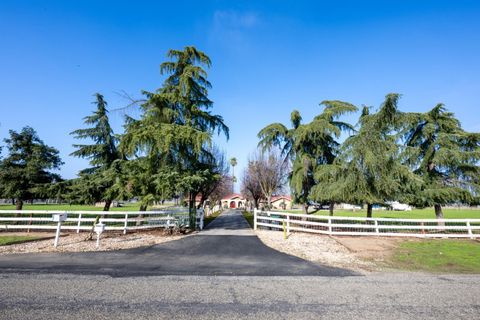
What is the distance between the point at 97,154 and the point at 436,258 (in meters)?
19.1

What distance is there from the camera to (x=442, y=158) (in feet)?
50.9

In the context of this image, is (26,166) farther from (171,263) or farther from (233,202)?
(233,202)

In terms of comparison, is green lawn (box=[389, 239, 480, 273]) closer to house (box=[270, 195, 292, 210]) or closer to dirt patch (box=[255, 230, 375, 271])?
dirt patch (box=[255, 230, 375, 271])

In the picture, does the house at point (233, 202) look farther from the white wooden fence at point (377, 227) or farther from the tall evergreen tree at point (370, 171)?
the tall evergreen tree at point (370, 171)

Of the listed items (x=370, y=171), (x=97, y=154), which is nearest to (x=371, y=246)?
(x=370, y=171)

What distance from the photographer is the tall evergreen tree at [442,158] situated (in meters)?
15.5

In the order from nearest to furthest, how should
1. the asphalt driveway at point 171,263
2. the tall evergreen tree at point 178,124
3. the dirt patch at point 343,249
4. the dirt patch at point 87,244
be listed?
1. the asphalt driveway at point 171,263
2. the dirt patch at point 343,249
3. the dirt patch at point 87,244
4. the tall evergreen tree at point 178,124

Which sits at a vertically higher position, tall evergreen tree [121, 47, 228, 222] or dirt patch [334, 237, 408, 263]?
tall evergreen tree [121, 47, 228, 222]

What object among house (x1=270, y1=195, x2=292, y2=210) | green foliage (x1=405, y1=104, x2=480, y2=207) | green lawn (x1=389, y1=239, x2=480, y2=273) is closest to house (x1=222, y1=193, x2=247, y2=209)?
house (x1=270, y1=195, x2=292, y2=210)

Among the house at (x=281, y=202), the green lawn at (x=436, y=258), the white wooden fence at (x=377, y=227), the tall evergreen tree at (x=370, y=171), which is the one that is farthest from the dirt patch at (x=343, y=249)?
the house at (x=281, y=202)

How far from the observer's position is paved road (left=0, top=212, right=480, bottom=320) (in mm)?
3809

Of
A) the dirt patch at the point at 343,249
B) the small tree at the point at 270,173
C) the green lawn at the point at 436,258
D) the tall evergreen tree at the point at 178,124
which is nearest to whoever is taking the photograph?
the green lawn at the point at 436,258

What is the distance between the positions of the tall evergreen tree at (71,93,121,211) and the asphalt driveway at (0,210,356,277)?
24.3ft

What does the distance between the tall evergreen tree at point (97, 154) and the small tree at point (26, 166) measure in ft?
8.89
